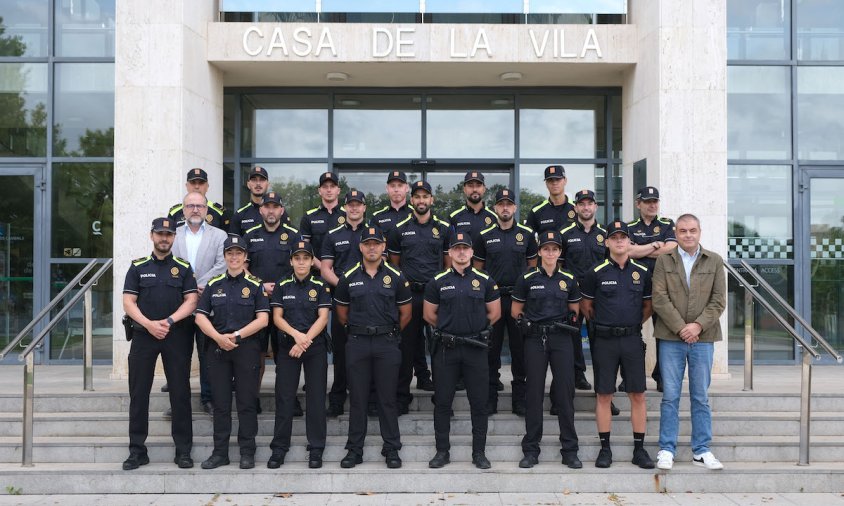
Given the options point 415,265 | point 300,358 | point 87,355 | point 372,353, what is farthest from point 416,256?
point 87,355

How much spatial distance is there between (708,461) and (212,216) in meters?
4.99

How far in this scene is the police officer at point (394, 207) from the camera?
6980mm

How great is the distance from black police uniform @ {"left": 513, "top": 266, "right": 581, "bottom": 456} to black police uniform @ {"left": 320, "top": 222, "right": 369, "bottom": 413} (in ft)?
5.48

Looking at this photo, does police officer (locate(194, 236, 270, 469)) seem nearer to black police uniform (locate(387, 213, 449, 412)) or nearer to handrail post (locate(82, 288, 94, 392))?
black police uniform (locate(387, 213, 449, 412))

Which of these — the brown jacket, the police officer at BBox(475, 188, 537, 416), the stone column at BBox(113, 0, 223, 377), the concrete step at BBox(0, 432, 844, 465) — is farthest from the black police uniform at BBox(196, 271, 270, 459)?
the brown jacket

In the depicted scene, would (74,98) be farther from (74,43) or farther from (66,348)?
(66,348)

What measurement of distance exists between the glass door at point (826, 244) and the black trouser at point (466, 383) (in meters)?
6.38

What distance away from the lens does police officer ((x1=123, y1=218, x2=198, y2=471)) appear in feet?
20.0

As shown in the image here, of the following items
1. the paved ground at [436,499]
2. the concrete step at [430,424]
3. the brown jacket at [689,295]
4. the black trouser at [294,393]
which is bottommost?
the paved ground at [436,499]

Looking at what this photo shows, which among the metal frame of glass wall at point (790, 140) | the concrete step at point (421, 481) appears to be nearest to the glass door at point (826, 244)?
the metal frame of glass wall at point (790, 140)

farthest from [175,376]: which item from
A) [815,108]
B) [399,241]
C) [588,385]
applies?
[815,108]

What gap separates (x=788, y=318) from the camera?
10.1 metres

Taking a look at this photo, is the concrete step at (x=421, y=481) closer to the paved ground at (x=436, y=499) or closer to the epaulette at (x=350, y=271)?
the paved ground at (x=436, y=499)

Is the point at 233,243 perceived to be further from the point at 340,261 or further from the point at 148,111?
the point at 148,111
